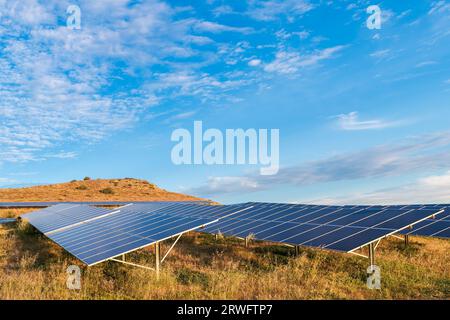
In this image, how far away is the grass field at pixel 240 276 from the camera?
11023 millimetres

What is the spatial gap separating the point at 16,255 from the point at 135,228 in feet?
26.6

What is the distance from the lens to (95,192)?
255ft

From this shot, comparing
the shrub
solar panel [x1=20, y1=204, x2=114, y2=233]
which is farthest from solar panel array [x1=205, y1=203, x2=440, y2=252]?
the shrub

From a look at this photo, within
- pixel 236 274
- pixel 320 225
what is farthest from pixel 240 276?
pixel 320 225

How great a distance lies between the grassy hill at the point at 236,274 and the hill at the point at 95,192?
5081 cm

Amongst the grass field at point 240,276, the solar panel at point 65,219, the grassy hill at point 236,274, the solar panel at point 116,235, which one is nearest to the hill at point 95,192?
the solar panel at point 65,219

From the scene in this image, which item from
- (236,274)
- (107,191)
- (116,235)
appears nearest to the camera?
(236,274)

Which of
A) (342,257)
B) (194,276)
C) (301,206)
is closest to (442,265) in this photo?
(342,257)

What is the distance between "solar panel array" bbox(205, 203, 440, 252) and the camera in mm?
13250

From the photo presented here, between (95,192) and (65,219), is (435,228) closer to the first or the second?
(65,219)

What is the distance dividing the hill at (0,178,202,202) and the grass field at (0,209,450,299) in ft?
175

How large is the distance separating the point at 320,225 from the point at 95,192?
68.5 meters

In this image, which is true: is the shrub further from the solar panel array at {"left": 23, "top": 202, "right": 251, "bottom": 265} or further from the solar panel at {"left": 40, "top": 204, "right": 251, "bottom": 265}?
the solar panel at {"left": 40, "top": 204, "right": 251, "bottom": 265}
